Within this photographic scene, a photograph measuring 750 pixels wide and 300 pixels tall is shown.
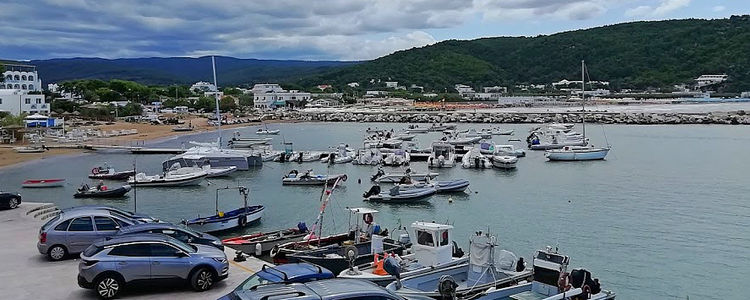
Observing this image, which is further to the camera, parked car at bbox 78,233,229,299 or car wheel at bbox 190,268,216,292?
car wheel at bbox 190,268,216,292

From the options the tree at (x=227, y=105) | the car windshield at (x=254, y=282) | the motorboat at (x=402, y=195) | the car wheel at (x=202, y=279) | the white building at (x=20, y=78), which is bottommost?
the motorboat at (x=402, y=195)

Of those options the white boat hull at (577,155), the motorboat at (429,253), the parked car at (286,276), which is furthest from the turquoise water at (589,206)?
the parked car at (286,276)

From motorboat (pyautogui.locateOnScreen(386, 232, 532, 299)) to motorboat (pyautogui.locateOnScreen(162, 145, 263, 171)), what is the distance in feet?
131

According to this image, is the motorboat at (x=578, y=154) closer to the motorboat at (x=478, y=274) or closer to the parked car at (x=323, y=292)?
the motorboat at (x=478, y=274)

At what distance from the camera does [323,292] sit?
31.1 ft

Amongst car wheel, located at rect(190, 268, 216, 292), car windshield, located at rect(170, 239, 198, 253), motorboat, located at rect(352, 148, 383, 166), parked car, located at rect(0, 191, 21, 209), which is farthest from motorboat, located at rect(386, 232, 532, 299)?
motorboat, located at rect(352, 148, 383, 166)

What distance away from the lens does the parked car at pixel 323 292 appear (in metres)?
9.34

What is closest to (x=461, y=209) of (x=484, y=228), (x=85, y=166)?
(x=484, y=228)

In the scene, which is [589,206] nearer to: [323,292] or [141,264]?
[141,264]

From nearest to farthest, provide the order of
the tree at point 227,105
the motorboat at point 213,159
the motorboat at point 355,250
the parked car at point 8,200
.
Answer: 1. the motorboat at point 355,250
2. the parked car at point 8,200
3. the motorboat at point 213,159
4. the tree at point 227,105

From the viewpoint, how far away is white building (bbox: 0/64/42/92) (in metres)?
136

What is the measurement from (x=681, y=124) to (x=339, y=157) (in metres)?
80.6

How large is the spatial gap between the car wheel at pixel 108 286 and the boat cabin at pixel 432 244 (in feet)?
27.0

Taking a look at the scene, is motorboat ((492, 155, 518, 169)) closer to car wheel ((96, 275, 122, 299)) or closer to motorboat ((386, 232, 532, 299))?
motorboat ((386, 232, 532, 299))
